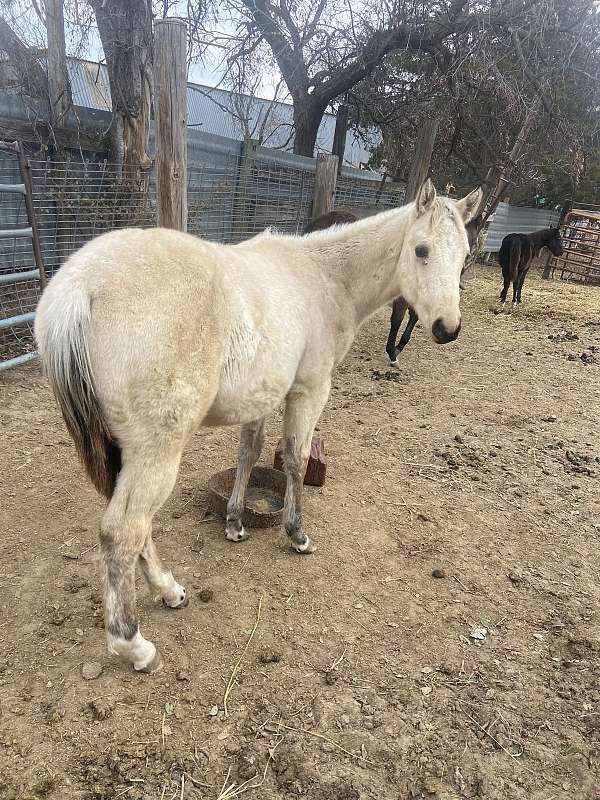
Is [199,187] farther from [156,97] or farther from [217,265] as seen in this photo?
[217,265]

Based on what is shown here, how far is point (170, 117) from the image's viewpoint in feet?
12.7

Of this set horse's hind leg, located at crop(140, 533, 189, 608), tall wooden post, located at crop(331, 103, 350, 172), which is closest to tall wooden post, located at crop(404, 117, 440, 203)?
tall wooden post, located at crop(331, 103, 350, 172)

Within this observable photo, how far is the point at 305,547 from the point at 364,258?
181cm

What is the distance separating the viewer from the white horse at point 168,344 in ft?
6.04

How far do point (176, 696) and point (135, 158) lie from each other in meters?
5.58

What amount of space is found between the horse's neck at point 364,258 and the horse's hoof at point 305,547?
1458mm

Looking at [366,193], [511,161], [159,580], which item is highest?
[511,161]

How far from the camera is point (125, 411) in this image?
1.89 metres

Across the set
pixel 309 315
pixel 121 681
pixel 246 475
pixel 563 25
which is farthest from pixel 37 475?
pixel 563 25

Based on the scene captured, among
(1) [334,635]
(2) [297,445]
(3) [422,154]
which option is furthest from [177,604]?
(3) [422,154]

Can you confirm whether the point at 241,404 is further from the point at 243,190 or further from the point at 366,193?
the point at 366,193

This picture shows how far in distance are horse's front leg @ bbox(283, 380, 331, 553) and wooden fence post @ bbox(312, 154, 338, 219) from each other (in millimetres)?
5349

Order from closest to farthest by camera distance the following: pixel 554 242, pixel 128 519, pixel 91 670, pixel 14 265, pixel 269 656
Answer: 1. pixel 128 519
2. pixel 91 670
3. pixel 269 656
4. pixel 14 265
5. pixel 554 242

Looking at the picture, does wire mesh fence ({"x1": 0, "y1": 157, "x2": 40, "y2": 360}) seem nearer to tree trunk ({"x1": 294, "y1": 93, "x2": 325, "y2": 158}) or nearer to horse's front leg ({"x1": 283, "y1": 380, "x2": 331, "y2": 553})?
horse's front leg ({"x1": 283, "y1": 380, "x2": 331, "y2": 553})
